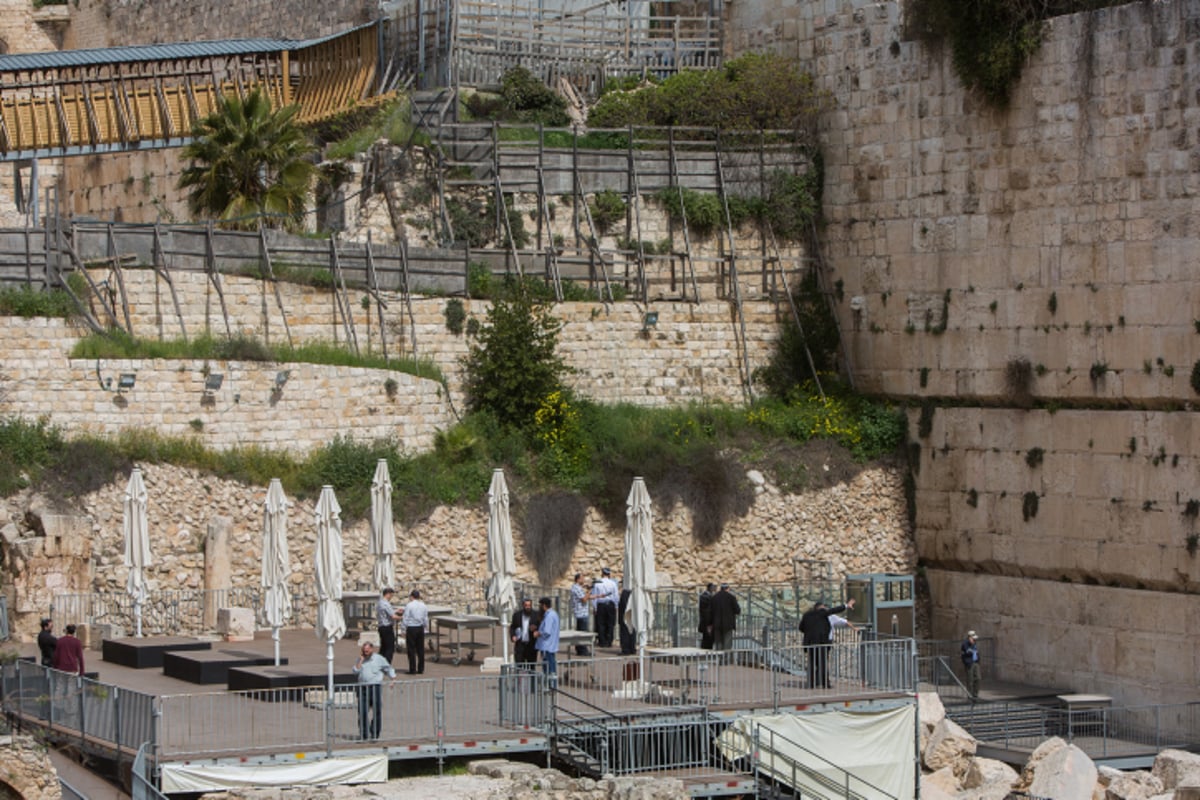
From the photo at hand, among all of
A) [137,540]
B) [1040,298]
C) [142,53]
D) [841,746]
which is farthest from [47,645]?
[142,53]

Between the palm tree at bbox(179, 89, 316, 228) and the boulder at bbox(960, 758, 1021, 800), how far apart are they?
1479 centimetres

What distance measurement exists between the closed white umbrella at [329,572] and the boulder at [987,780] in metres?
8.47

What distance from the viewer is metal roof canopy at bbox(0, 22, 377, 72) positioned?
4106cm

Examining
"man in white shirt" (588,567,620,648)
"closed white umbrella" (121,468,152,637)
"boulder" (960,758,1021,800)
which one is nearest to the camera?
"boulder" (960,758,1021,800)

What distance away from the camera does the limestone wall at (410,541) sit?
A: 30109mm

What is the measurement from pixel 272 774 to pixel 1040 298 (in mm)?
17974

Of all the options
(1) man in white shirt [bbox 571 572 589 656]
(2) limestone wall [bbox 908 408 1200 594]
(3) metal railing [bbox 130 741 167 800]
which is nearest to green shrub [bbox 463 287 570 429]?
(1) man in white shirt [bbox 571 572 589 656]

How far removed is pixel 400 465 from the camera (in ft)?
111

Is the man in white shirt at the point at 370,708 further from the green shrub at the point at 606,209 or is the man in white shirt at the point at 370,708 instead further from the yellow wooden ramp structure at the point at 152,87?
the yellow wooden ramp structure at the point at 152,87

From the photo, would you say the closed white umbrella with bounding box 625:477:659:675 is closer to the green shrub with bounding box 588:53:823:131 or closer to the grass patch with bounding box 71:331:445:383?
the grass patch with bounding box 71:331:445:383

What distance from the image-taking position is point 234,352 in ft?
108

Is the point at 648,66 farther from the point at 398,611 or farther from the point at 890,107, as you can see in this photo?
the point at 398,611

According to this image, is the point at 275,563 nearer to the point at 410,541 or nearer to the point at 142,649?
the point at 142,649

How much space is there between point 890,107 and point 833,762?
16.1 meters
